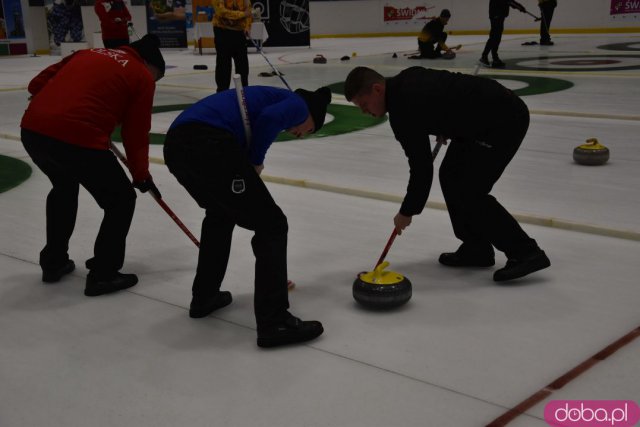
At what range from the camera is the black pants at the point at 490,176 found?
3736 millimetres

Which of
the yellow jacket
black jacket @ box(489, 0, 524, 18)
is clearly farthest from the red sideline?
black jacket @ box(489, 0, 524, 18)

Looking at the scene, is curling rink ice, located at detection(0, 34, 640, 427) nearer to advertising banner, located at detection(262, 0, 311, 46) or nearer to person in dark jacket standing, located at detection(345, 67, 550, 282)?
person in dark jacket standing, located at detection(345, 67, 550, 282)

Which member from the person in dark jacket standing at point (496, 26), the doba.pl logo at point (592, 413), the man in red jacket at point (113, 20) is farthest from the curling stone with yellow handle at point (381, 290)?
the person in dark jacket standing at point (496, 26)

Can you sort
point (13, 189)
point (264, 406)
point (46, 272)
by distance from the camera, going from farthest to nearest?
1. point (13, 189)
2. point (46, 272)
3. point (264, 406)

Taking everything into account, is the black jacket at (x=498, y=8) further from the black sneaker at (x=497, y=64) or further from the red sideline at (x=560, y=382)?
the red sideline at (x=560, y=382)

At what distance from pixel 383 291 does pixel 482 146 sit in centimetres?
95

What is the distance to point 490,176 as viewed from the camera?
3762mm

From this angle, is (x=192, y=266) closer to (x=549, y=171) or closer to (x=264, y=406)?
(x=264, y=406)

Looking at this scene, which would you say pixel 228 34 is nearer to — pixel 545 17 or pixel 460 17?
pixel 545 17

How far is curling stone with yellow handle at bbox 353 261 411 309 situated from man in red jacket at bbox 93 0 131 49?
9389 millimetres

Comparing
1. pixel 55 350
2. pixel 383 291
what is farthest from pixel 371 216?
pixel 55 350

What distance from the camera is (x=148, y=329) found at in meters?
3.37

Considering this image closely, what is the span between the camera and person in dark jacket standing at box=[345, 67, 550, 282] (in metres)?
3.46

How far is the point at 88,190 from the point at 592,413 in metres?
2.50
